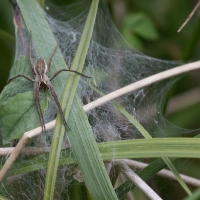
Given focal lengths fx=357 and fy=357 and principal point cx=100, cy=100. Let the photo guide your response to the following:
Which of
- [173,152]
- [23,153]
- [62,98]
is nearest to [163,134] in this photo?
[173,152]

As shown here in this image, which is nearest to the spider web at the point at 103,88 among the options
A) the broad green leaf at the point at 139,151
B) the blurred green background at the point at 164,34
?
the broad green leaf at the point at 139,151

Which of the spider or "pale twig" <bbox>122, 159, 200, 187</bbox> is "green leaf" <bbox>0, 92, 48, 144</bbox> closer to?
the spider

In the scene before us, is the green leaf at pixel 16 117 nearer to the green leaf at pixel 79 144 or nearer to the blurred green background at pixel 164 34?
the green leaf at pixel 79 144

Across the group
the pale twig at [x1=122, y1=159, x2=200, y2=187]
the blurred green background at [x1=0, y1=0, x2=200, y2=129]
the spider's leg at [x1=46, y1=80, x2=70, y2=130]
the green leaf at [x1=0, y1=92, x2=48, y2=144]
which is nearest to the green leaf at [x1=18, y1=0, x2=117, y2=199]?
the spider's leg at [x1=46, y1=80, x2=70, y2=130]

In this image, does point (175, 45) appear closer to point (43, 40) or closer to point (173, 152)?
point (43, 40)

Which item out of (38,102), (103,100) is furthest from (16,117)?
(103,100)

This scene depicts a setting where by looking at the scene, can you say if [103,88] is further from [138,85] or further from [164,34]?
[164,34]
